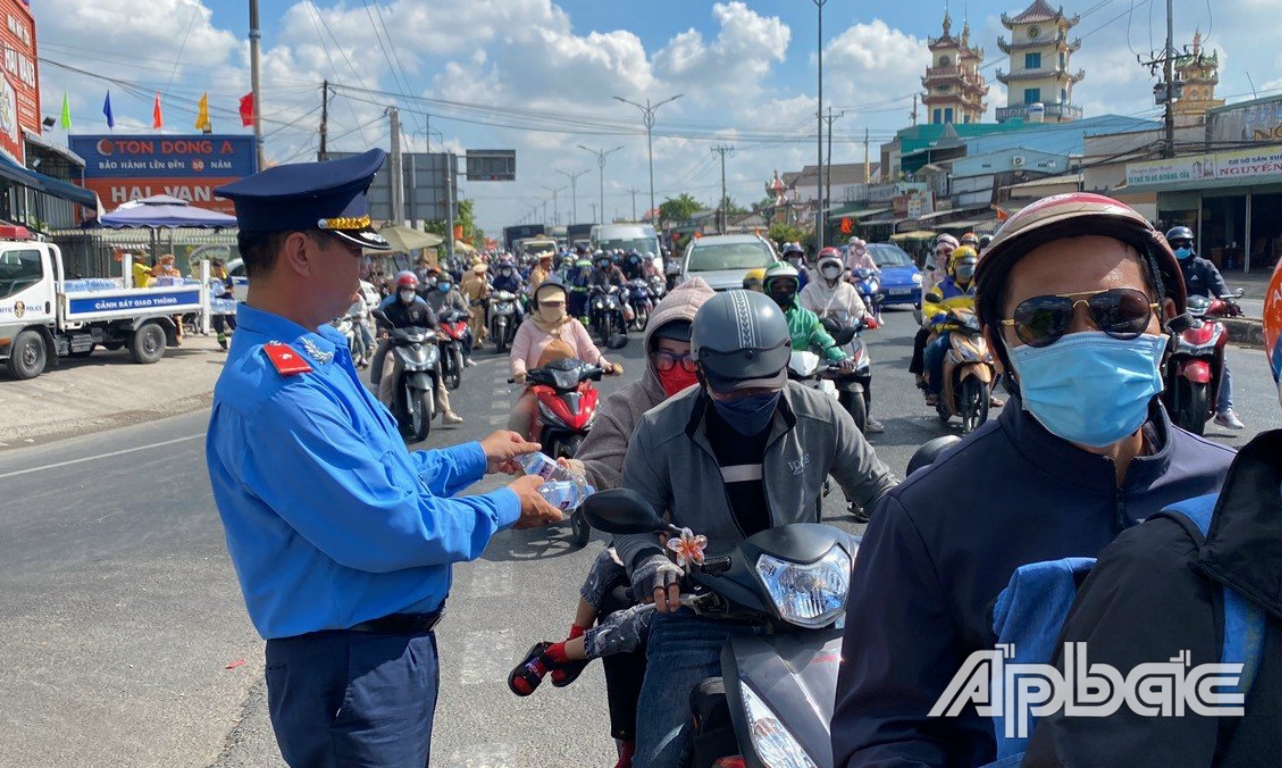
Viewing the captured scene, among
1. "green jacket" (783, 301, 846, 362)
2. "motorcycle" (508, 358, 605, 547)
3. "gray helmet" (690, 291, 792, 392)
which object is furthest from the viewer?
"green jacket" (783, 301, 846, 362)

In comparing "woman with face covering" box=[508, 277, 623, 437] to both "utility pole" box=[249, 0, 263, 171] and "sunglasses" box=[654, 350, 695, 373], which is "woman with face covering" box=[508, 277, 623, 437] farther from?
"utility pole" box=[249, 0, 263, 171]

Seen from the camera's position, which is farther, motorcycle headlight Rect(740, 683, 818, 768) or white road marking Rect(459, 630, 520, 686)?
white road marking Rect(459, 630, 520, 686)

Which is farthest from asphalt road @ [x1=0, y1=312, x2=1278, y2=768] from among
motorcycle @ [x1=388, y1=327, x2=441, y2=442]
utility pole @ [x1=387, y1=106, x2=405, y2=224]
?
utility pole @ [x1=387, y1=106, x2=405, y2=224]

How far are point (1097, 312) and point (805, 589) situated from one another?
38.0 inches

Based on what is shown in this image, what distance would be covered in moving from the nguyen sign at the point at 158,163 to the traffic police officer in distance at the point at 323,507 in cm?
3943

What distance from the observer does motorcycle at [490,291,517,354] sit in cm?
1986

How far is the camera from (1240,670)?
3.29 feet

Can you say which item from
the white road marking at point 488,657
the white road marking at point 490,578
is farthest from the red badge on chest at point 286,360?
the white road marking at point 490,578

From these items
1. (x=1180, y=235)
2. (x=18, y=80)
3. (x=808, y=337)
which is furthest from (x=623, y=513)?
(x=18, y=80)

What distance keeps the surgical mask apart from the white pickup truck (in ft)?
44.1

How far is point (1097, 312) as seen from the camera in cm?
161

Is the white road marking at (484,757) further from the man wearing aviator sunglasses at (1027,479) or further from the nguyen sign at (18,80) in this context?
the nguyen sign at (18,80)

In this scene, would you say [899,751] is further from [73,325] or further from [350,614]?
[73,325]

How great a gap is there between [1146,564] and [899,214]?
55.6m
